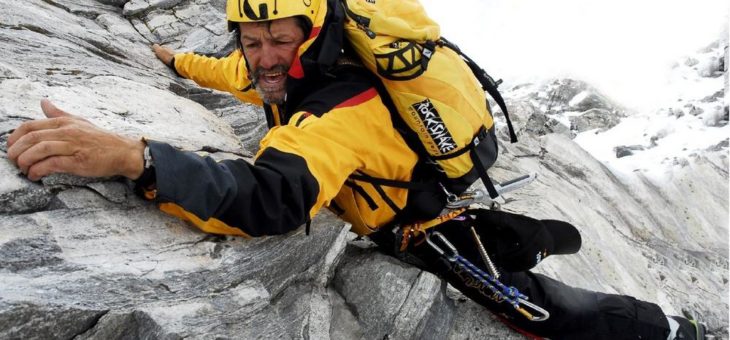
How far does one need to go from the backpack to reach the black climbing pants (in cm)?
118

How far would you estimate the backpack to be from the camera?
5758mm

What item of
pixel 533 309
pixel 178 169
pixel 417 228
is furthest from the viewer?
pixel 533 309

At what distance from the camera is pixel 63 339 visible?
4.11 metres

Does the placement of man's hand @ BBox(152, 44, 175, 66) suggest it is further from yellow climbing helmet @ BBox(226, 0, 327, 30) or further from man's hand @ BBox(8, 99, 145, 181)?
man's hand @ BBox(8, 99, 145, 181)

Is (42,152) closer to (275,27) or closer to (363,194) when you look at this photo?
(275,27)

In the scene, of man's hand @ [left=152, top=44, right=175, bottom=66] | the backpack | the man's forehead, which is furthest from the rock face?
the man's forehead

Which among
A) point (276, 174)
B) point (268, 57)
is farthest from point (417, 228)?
point (268, 57)

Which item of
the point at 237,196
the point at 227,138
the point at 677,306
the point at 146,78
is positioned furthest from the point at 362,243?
the point at 677,306

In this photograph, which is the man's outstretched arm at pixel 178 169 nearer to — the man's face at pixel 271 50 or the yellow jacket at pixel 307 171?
the yellow jacket at pixel 307 171

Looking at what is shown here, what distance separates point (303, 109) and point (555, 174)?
12907 mm

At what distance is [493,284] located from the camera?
22.7ft

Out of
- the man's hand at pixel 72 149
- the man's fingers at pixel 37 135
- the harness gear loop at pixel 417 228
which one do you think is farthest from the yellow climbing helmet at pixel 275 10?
the harness gear loop at pixel 417 228

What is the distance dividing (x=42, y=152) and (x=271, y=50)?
2.69m

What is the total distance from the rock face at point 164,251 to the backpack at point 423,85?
154cm
